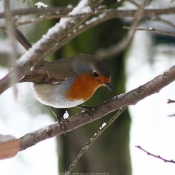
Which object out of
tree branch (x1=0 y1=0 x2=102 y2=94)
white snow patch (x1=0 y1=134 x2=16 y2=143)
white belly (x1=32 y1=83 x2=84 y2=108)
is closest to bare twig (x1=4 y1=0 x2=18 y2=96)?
tree branch (x1=0 y1=0 x2=102 y2=94)

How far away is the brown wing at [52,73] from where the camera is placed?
2.84 m

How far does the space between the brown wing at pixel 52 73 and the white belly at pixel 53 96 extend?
2.2 inches

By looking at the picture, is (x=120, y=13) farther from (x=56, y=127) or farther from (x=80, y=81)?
(x=56, y=127)

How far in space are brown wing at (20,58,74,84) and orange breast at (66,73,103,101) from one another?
0.12 meters

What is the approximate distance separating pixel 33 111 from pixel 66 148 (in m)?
0.58

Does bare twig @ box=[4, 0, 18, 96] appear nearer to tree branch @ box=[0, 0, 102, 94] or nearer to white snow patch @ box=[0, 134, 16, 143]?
tree branch @ box=[0, 0, 102, 94]

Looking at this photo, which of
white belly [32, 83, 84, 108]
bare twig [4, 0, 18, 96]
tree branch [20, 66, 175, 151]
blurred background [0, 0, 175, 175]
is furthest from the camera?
blurred background [0, 0, 175, 175]

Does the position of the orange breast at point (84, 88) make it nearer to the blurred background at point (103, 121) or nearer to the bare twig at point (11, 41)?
the blurred background at point (103, 121)

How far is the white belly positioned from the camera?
2.70 metres

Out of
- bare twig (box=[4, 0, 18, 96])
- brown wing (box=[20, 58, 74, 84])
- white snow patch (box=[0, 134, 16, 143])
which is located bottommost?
white snow patch (box=[0, 134, 16, 143])

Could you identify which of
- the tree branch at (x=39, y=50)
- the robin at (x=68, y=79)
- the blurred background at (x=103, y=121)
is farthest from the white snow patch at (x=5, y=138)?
the blurred background at (x=103, y=121)

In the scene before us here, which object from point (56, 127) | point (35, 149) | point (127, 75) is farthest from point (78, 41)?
point (56, 127)

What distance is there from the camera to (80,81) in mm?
2818

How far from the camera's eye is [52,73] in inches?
114
